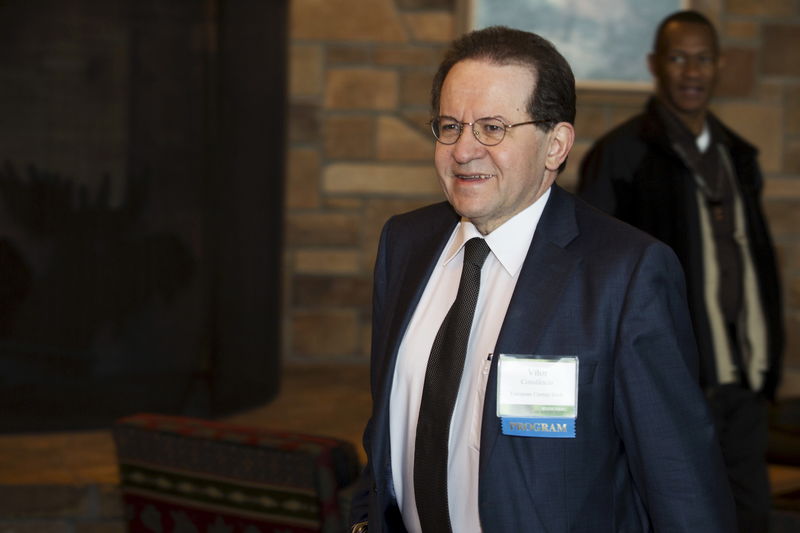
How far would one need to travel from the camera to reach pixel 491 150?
184 cm

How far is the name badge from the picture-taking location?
172 cm

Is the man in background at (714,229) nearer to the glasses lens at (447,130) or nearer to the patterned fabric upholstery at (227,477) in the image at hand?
the patterned fabric upholstery at (227,477)

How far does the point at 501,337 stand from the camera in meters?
1.77

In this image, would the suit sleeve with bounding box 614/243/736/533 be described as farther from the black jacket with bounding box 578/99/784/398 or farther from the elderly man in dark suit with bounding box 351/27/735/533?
the black jacket with bounding box 578/99/784/398

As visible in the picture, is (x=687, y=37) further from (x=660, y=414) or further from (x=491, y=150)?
(x=660, y=414)

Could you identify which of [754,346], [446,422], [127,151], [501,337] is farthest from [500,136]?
[127,151]

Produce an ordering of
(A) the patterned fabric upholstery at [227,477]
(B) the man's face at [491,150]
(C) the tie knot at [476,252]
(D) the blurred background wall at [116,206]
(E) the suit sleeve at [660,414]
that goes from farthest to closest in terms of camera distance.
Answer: (D) the blurred background wall at [116,206] → (A) the patterned fabric upholstery at [227,477] → (C) the tie knot at [476,252] → (B) the man's face at [491,150] → (E) the suit sleeve at [660,414]

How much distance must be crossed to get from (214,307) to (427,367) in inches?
124

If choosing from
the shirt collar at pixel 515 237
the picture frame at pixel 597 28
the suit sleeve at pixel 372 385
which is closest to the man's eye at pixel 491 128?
the shirt collar at pixel 515 237

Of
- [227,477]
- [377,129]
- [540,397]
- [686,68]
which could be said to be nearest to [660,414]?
[540,397]

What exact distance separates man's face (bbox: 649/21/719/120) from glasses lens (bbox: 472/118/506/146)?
5.44 ft

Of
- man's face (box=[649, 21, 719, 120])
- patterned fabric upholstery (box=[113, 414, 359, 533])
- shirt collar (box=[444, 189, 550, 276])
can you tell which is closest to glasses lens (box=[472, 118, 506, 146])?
shirt collar (box=[444, 189, 550, 276])

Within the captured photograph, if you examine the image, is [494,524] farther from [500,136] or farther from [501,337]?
[500,136]

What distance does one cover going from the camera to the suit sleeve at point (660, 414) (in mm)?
1710
